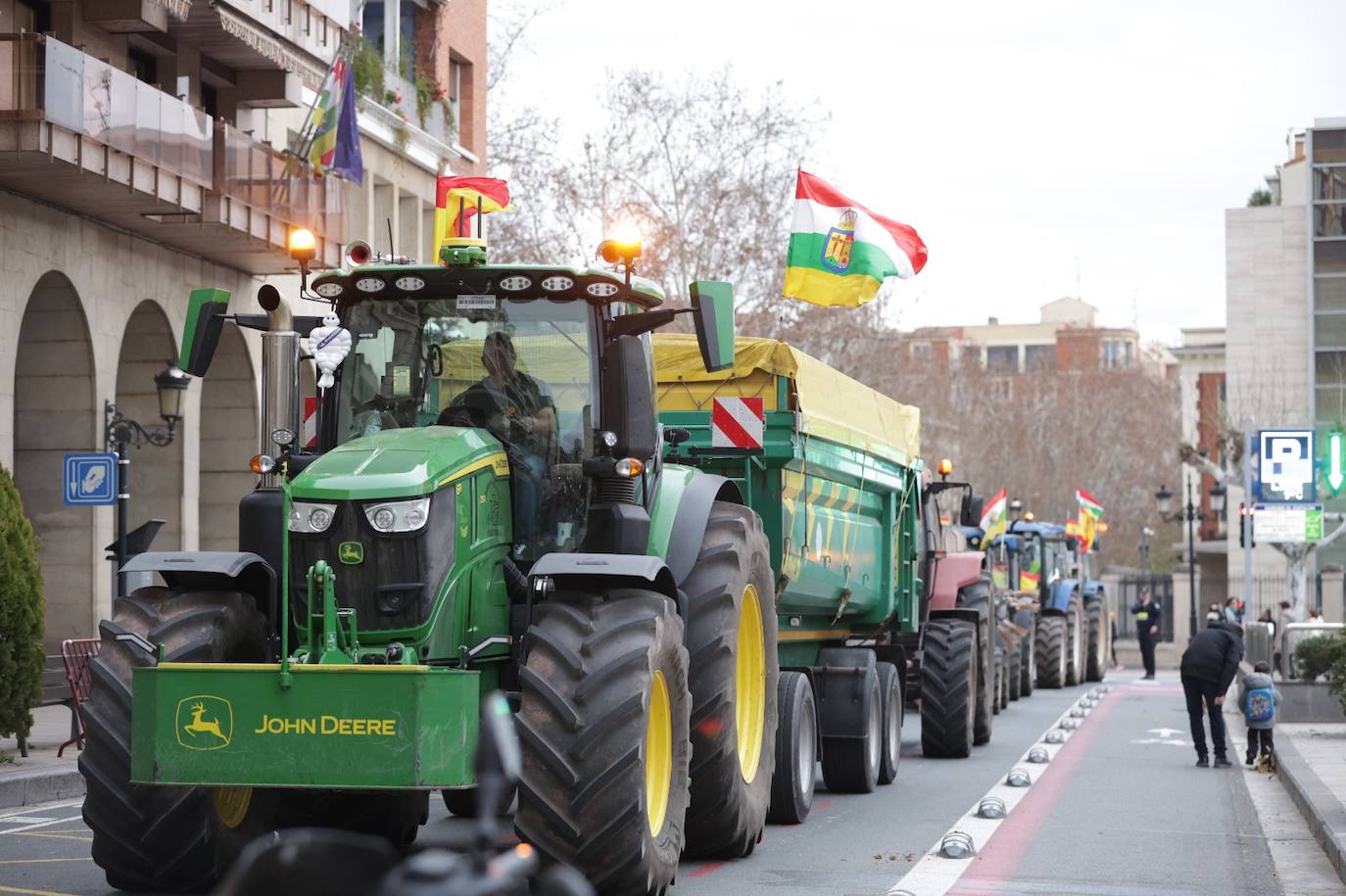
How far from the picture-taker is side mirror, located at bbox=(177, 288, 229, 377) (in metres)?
9.57

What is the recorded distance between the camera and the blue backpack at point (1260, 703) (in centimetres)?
1930

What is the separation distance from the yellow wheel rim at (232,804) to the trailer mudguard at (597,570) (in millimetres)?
1657

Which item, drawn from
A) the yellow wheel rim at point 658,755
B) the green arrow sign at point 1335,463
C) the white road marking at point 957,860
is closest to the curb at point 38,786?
the white road marking at point 957,860

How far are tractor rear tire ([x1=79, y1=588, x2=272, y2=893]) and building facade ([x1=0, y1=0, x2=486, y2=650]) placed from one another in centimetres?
1397

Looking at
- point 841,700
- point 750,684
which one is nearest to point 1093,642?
point 841,700

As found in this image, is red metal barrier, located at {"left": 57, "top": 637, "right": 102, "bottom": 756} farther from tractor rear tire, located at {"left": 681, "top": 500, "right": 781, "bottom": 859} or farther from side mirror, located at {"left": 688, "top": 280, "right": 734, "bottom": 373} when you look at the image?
side mirror, located at {"left": 688, "top": 280, "right": 734, "bottom": 373}

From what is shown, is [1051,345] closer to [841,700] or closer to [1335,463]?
[1335,463]

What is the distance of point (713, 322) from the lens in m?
9.62

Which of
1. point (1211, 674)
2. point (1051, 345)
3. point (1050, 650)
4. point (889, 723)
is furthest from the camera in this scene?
point (1051, 345)

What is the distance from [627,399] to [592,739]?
2.09m

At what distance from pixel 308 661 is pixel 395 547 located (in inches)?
23.6

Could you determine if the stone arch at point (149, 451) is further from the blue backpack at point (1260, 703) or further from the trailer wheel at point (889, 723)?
the blue backpack at point (1260, 703)

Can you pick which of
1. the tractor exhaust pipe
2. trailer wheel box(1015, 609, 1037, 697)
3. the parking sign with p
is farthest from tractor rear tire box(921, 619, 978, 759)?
the parking sign with p

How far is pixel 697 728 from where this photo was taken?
33.7 feet
